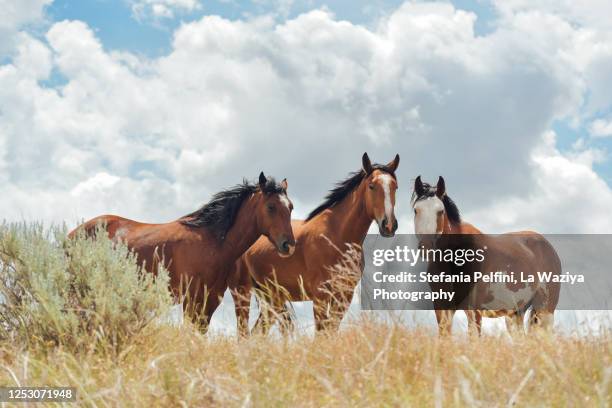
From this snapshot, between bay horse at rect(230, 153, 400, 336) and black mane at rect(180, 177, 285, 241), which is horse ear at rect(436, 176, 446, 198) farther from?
black mane at rect(180, 177, 285, 241)

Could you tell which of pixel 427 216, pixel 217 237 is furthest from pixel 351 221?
pixel 217 237

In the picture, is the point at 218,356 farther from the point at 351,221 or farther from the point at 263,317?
the point at 351,221

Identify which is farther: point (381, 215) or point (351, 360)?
point (381, 215)

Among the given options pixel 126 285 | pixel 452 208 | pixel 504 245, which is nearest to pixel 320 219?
pixel 452 208

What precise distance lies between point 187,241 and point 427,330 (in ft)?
16.8

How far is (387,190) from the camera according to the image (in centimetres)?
975

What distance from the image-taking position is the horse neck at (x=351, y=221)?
10273mm

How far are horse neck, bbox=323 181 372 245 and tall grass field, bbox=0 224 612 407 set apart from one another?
10.6 ft

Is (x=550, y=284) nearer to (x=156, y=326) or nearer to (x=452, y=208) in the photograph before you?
(x=452, y=208)

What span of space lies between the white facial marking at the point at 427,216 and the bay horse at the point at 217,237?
183 cm

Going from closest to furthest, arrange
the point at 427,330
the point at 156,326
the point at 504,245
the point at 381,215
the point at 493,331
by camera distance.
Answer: the point at 427,330, the point at 493,331, the point at 156,326, the point at 381,215, the point at 504,245

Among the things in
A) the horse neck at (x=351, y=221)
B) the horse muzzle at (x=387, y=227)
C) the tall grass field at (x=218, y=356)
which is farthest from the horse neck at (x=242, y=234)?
the tall grass field at (x=218, y=356)

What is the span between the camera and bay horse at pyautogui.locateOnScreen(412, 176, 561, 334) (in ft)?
32.5

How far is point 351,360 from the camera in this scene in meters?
5.62
